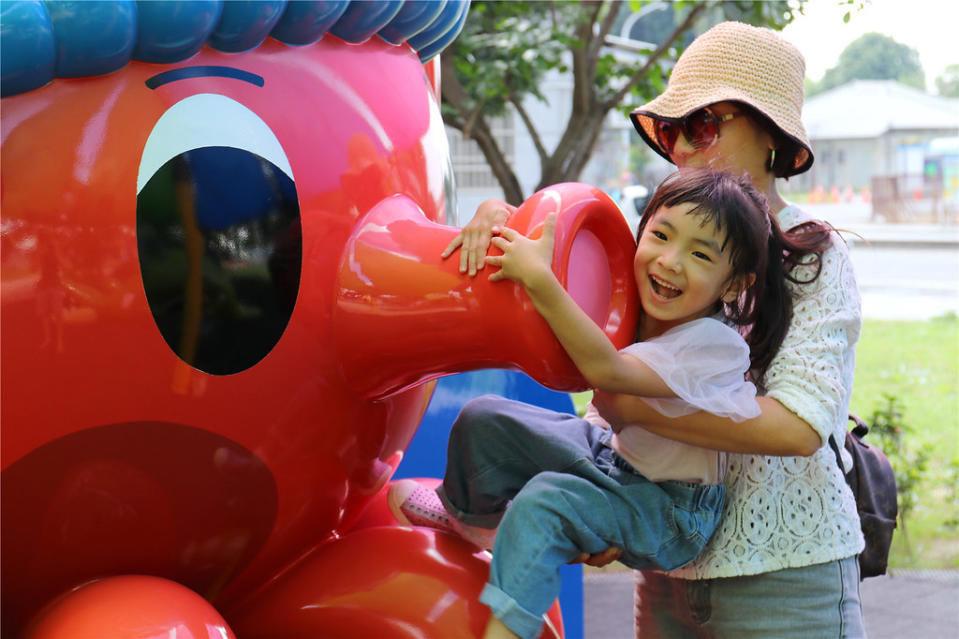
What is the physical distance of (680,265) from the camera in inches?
59.2

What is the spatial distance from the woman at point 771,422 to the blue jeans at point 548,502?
0.21ft

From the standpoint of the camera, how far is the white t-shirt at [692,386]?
1.49 m

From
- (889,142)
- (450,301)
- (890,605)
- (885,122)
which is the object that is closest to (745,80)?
(450,301)

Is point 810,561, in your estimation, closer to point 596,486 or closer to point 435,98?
point 596,486

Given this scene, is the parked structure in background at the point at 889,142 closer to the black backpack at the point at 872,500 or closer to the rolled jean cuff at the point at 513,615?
the black backpack at the point at 872,500

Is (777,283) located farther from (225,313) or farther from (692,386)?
(225,313)

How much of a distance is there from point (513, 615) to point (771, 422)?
453 millimetres

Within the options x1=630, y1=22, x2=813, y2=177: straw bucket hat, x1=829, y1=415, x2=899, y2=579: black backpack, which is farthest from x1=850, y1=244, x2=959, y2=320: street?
x1=630, y1=22, x2=813, y2=177: straw bucket hat

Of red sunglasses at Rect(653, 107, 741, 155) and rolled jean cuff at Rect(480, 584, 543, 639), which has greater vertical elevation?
red sunglasses at Rect(653, 107, 741, 155)

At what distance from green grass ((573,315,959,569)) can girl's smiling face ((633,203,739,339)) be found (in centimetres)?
318

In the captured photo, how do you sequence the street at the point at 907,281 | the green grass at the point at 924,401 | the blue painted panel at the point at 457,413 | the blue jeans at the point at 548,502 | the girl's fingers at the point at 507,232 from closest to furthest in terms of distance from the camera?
the girl's fingers at the point at 507,232
the blue jeans at the point at 548,502
the blue painted panel at the point at 457,413
the green grass at the point at 924,401
the street at the point at 907,281

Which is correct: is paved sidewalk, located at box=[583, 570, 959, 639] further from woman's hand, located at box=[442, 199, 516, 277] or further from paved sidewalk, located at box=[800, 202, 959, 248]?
paved sidewalk, located at box=[800, 202, 959, 248]

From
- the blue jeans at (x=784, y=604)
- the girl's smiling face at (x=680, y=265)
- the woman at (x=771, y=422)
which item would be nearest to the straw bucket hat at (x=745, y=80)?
the woman at (x=771, y=422)

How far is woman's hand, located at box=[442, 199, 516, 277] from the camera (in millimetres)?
1437
